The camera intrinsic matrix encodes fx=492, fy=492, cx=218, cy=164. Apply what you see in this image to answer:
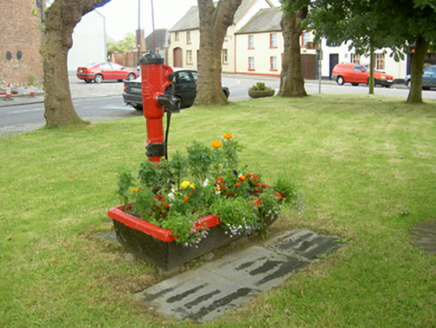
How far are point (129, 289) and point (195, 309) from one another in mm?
648

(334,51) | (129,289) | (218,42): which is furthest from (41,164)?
(334,51)

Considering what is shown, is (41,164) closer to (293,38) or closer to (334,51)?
(293,38)

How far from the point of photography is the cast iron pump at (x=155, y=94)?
15.5 feet

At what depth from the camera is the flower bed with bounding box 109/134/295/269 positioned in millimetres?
4199

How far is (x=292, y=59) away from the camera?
71.2ft

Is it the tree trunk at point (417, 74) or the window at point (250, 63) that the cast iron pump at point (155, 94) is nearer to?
the tree trunk at point (417, 74)

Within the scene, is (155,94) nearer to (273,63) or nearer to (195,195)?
(195,195)

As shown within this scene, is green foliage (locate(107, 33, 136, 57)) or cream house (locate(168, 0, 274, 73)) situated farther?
green foliage (locate(107, 33, 136, 57))

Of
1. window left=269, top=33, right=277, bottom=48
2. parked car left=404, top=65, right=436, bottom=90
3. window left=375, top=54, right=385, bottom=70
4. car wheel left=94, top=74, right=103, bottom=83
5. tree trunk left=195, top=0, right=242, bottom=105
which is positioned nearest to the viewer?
tree trunk left=195, top=0, right=242, bottom=105

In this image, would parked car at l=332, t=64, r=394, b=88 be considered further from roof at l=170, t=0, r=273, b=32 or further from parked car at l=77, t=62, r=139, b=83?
roof at l=170, t=0, r=273, b=32

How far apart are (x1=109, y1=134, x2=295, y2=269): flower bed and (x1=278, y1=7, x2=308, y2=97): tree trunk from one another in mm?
Result: 17335

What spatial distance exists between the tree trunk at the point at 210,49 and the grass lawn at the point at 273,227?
6.91 m

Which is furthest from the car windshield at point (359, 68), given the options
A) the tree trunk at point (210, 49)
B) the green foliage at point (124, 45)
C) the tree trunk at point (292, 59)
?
the green foliage at point (124, 45)

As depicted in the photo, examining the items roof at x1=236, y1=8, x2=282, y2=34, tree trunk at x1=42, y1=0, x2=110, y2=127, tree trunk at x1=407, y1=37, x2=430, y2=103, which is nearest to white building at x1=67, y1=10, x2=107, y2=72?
roof at x1=236, y1=8, x2=282, y2=34
